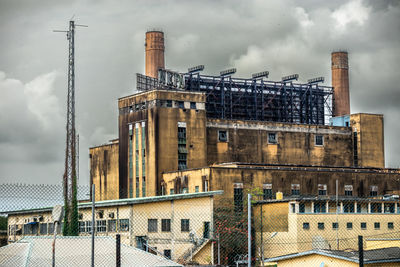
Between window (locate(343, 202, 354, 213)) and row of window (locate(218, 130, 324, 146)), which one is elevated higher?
row of window (locate(218, 130, 324, 146))

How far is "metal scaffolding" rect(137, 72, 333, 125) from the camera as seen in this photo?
74.3 meters

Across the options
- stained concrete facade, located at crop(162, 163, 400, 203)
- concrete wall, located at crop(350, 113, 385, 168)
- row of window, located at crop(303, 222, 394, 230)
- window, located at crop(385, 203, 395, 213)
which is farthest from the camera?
concrete wall, located at crop(350, 113, 385, 168)

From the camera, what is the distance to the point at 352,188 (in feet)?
203

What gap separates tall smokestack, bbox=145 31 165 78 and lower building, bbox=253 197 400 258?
1080 inches

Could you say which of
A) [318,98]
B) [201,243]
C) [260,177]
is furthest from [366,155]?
[201,243]

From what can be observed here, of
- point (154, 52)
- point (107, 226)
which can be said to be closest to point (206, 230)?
point (107, 226)

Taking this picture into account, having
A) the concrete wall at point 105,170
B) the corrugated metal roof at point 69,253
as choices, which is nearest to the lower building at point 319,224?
the concrete wall at point 105,170

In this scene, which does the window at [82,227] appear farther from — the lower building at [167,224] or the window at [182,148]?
the window at [182,148]

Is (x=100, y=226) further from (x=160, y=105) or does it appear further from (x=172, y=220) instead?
(x=160, y=105)

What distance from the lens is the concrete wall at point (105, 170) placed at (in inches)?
2736

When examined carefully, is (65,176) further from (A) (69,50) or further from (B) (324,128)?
(B) (324,128)

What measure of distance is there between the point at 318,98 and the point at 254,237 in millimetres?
34440

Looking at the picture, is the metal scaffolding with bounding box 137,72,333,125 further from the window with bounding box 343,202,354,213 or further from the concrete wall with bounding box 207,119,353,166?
the window with bounding box 343,202,354,213

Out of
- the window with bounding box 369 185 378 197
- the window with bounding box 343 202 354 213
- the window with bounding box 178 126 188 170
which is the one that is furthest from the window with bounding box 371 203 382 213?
the window with bounding box 178 126 188 170
